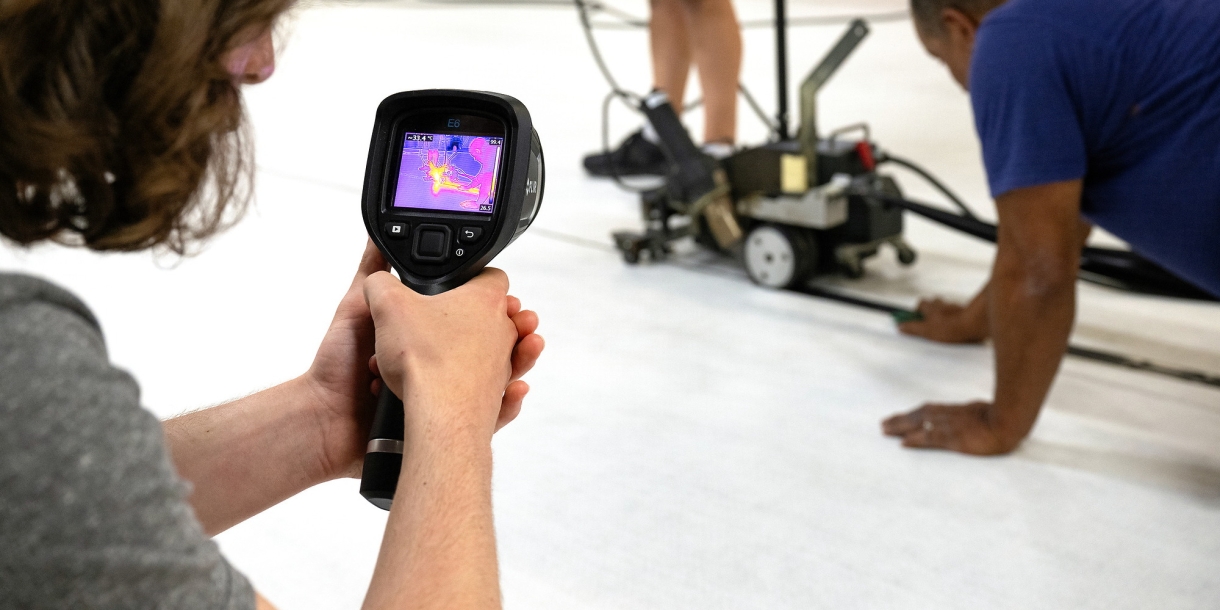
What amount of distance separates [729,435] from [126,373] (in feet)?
3.83

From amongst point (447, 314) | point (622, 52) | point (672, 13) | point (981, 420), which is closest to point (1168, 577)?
point (981, 420)

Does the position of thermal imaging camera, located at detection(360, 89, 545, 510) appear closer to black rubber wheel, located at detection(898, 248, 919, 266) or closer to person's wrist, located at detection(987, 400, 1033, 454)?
person's wrist, located at detection(987, 400, 1033, 454)

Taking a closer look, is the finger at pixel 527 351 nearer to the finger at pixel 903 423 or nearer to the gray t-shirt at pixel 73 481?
the gray t-shirt at pixel 73 481

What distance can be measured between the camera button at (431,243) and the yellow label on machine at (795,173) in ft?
4.37

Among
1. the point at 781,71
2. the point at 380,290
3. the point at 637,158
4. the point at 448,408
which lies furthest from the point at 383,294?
the point at 637,158

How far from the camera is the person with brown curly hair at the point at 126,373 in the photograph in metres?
0.48

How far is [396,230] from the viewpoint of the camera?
33.0 inches

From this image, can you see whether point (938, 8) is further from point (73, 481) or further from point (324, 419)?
point (73, 481)

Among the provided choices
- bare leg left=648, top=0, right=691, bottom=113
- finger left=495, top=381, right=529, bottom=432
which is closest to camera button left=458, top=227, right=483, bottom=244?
finger left=495, top=381, right=529, bottom=432

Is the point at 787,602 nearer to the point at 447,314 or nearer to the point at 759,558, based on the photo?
the point at 759,558

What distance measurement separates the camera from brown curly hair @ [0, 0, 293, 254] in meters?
0.54

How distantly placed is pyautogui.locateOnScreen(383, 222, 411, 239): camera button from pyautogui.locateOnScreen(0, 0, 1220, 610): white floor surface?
0.84ft

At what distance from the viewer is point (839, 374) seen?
179 centimetres

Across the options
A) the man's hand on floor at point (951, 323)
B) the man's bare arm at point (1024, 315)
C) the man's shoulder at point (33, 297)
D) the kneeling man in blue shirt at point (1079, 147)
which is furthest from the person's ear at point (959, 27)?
the man's shoulder at point (33, 297)
